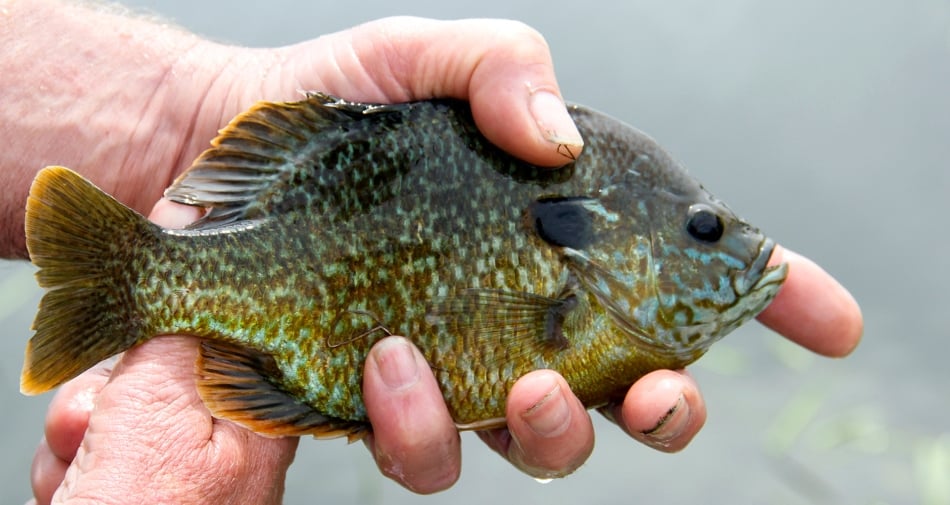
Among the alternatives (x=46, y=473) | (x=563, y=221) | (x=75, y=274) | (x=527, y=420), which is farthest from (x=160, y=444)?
(x=563, y=221)

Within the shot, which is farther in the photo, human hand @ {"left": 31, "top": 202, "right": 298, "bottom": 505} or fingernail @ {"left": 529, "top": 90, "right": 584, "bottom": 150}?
fingernail @ {"left": 529, "top": 90, "right": 584, "bottom": 150}

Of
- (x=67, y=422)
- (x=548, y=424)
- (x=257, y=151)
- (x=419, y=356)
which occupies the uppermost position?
(x=257, y=151)

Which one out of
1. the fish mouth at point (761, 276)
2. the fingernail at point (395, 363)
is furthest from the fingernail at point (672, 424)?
the fingernail at point (395, 363)

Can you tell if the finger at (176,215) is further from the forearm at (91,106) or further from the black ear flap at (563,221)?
the black ear flap at (563,221)

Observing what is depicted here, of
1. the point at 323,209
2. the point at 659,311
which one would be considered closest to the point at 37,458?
the point at 323,209

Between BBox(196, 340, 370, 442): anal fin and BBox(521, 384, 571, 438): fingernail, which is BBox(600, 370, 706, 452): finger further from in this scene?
BBox(196, 340, 370, 442): anal fin

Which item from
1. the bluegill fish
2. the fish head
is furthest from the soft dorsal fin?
the fish head

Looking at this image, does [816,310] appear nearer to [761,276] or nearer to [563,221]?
[761,276]
